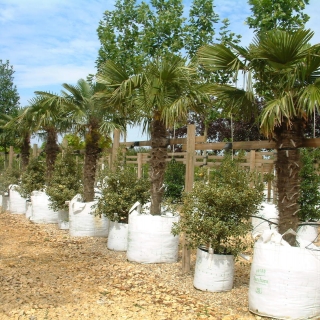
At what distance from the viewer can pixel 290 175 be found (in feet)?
16.5

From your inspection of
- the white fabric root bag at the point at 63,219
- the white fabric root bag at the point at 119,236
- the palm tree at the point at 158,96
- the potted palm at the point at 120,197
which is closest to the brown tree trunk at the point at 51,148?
the white fabric root bag at the point at 63,219

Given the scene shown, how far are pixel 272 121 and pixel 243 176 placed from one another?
0.96 m

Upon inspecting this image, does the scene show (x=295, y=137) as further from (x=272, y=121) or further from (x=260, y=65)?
(x=260, y=65)

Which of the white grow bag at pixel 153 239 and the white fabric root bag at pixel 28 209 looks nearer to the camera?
the white grow bag at pixel 153 239

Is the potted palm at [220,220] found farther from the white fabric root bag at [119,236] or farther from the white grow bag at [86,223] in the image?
the white grow bag at [86,223]

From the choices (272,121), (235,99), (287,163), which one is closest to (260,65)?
(235,99)

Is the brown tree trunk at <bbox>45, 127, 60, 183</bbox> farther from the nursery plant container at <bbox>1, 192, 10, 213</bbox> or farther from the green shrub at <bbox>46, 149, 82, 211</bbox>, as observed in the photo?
the nursery plant container at <bbox>1, 192, 10, 213</bbox>

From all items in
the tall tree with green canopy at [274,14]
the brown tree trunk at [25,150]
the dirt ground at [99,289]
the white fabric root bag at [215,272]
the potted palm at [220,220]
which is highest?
the tall tree with green canopy at [274,14]

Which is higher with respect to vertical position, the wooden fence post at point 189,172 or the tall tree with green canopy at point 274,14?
the tall tree with green canopy at point 274,14

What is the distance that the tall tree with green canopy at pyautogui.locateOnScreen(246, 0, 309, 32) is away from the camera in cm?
980

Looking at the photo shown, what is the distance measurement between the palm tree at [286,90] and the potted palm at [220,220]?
1.71 feet

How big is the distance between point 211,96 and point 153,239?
8.37ft

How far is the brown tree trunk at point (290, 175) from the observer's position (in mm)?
5027

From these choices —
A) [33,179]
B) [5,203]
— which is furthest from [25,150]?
[33,179]
